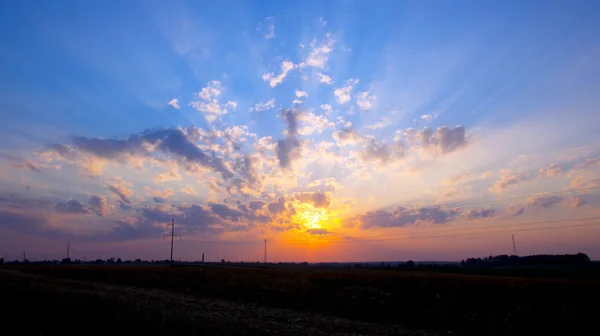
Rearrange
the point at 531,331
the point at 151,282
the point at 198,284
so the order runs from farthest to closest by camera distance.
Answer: the point at 151,282
the point at 198,284
the point at 531,331

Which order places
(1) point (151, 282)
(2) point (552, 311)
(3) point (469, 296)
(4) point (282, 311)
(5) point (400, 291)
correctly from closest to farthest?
(2) point (552, 311) < (4) point (282, 311) < (3) point (469, 296) < (5) point (400, 291) < (1) point (151, 282)

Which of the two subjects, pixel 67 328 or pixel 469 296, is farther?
pixel 469 296

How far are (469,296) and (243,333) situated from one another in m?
22.7

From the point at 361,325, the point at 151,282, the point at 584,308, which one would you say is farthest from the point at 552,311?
the point at 151,282

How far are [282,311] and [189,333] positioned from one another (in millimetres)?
13318

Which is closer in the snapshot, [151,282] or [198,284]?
[198,284]

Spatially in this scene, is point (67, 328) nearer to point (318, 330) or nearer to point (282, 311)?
point (318, 330)

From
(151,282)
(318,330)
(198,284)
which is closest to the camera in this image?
(318,330)

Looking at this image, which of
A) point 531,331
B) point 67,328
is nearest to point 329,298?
point 531,331

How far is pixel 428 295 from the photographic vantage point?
107 ft

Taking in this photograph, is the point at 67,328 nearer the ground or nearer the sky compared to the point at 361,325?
nearer the sky

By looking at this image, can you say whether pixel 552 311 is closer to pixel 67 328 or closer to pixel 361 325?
pixel 361 325

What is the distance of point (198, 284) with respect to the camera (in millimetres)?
46375

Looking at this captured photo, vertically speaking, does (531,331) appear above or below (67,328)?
below
